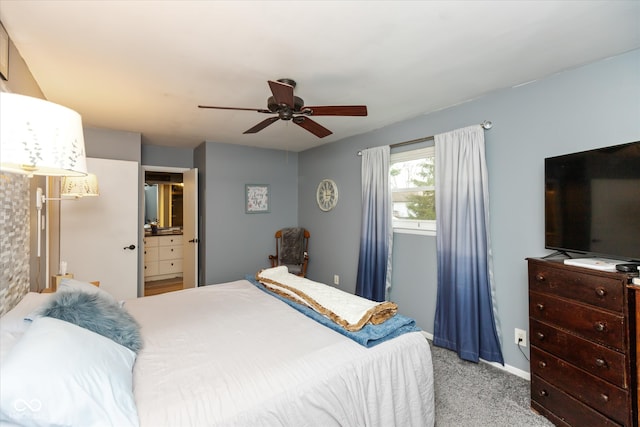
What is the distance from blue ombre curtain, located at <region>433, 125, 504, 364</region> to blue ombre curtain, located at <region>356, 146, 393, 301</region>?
2.19 feet

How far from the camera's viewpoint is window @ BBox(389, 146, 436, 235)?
325 cm

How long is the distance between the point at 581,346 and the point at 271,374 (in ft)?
6.11

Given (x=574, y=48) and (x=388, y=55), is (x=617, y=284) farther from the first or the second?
(x=388, y=55)

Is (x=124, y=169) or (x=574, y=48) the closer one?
(x=574, y=48)

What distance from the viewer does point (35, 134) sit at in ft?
2.42

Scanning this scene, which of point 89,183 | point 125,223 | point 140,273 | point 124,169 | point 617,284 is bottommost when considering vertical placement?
point 140,273

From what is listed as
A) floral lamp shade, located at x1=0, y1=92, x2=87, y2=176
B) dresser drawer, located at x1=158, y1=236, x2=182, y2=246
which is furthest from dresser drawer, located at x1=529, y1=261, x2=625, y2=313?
dresser drawer, located at x1=158, y1=236, x2=182, y2=246

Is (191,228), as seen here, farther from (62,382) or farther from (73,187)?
(62,382)

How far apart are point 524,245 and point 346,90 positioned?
6.68 feet

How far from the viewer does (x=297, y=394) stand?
1.29 metres

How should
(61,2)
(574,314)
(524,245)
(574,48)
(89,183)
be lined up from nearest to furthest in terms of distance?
(61,2)
(574,314)
(574,48)
(524,245)
(89,183)

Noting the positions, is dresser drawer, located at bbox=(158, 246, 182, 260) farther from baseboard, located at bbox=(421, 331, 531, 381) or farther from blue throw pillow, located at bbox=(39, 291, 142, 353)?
baseboard, located at bbox=(421, 331, 531, 381)

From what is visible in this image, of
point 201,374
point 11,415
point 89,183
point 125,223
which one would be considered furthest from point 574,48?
point 125,223

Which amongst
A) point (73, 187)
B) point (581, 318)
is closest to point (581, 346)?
point (581, 318)
